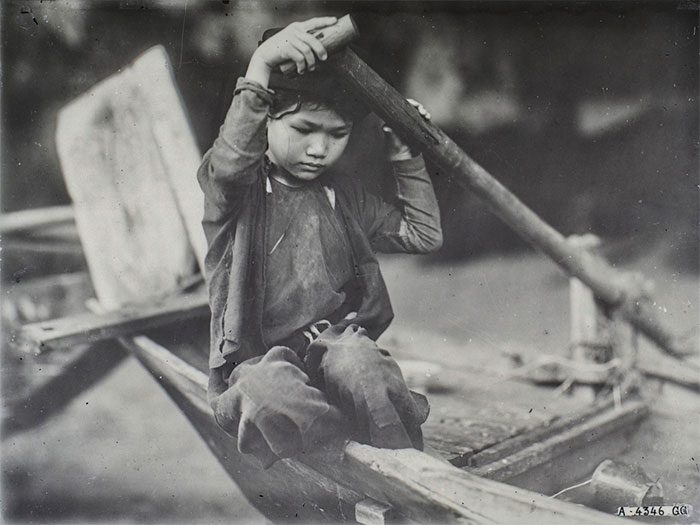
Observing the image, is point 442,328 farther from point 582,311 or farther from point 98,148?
point 98,148

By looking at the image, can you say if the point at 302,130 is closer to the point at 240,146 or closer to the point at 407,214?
the point at 240,146

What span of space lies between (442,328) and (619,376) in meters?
0.48

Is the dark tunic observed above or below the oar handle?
below

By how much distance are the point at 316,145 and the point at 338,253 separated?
22 centimetres

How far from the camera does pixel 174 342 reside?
184cm

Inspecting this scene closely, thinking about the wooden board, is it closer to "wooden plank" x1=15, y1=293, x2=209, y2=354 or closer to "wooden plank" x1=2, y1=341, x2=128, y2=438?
"wooden plank" x1=15, y1=293, x2=209, y2=354

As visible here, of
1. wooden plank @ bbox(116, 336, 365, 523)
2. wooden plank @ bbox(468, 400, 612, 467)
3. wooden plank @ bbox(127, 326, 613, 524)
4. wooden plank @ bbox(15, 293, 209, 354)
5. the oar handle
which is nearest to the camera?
wooden plank @ bbox(127, 326, 613, 524)

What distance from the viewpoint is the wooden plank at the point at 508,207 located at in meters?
1.44

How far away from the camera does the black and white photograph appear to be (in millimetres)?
1416

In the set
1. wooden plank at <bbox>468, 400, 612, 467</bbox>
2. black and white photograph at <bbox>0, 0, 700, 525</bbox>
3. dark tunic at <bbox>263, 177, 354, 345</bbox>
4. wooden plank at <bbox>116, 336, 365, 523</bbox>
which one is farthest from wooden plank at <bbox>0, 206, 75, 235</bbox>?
wooden plank at <bbox>468, 400, 612, 467</bbox>

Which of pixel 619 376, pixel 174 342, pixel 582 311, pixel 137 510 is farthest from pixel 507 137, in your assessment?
pixel 137 510

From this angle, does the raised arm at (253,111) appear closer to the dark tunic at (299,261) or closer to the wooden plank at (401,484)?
the dark tunic at (299,261)

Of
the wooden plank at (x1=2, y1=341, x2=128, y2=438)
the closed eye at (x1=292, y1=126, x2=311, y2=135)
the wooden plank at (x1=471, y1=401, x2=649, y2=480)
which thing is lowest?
the wooden plank at (x1=471, y1=401, x2=649, y2=480)

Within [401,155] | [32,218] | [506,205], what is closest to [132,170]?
[32,218]
